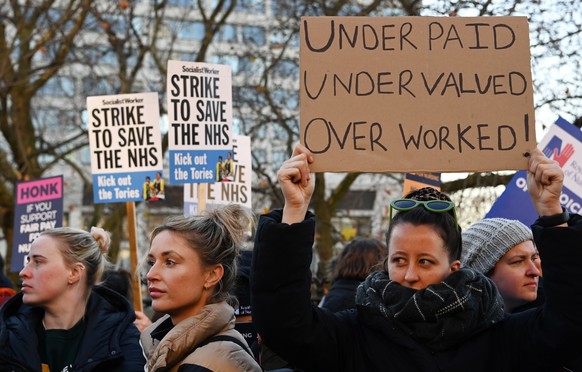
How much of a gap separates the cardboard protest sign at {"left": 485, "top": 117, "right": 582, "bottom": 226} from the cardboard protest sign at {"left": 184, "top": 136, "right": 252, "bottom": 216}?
2391mm

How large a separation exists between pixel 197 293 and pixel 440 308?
113cm

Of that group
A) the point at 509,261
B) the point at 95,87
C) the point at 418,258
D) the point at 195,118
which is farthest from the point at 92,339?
the point at 95,87

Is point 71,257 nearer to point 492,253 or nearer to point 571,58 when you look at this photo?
point 492,253

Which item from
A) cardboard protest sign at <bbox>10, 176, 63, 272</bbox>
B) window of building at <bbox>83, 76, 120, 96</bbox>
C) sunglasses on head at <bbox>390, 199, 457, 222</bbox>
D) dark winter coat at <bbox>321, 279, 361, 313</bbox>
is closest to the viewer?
sunglasses on head at <bbox>390, 199, 457, 222</bbox>

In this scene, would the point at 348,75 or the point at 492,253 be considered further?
the point at 492,253

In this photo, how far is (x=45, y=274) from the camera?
440 centimetres

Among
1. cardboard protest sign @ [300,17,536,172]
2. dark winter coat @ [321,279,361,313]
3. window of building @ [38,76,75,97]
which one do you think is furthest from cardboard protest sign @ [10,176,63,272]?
window of building @ [38,76,75,97]

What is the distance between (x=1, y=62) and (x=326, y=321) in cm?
1159

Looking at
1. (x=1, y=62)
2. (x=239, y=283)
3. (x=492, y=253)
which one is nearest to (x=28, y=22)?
(x=1, y=62)

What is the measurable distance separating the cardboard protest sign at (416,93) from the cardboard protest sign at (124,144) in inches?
162

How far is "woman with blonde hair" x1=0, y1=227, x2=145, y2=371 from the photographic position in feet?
13.5

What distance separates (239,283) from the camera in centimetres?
493

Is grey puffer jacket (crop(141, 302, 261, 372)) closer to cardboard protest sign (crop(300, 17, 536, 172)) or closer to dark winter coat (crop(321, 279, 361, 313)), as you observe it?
cardboard protest sign (crop(300, 17, 536, 172))

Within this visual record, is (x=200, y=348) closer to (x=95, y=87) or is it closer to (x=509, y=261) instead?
(x=509, y=261)
